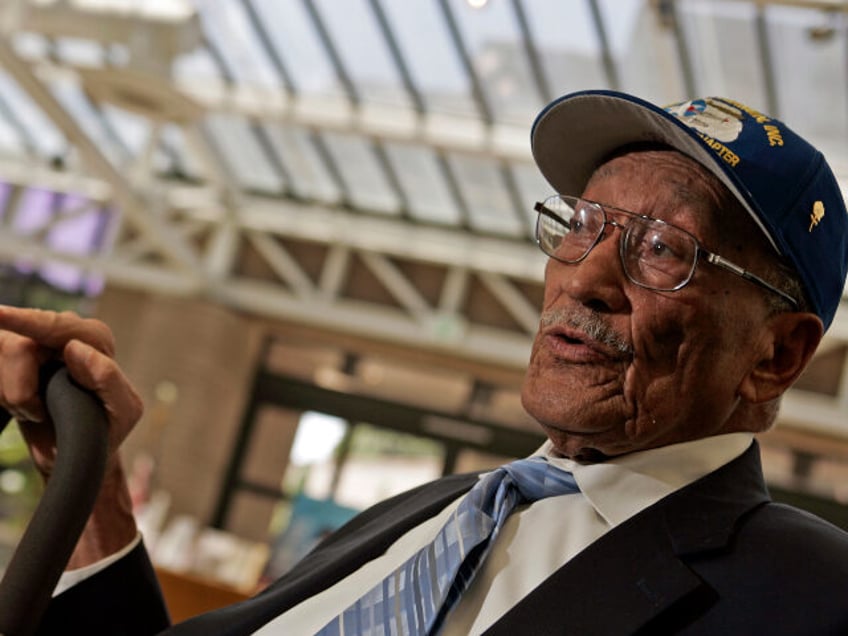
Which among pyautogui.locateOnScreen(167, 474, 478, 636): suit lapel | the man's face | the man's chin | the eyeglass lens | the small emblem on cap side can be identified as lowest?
pyautogui.locateOnScreen(167, 474, 478, 636): suit lapel

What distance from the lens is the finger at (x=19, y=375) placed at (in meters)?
1.11

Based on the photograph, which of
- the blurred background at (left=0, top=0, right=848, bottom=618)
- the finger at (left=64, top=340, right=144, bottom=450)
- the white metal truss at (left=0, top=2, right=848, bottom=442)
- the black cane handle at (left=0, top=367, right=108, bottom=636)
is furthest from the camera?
the white metal truss at (left=0, top=2, right=848, bottom=442)

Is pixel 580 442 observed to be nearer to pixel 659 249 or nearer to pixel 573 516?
pixel 573 516

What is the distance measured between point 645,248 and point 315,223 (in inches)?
443

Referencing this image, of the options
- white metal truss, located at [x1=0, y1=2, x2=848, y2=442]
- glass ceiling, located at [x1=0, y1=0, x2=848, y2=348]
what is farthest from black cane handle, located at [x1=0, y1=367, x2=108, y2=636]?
white metal truss, located at [x1=0, y1=2, x2=848, y2=442]

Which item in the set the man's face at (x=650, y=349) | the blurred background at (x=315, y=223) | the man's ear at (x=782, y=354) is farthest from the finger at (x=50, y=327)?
the blurred background at (x=315, y=223)

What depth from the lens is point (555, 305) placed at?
1.31m

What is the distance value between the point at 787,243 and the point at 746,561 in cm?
36

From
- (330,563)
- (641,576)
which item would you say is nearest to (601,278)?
(641,576)

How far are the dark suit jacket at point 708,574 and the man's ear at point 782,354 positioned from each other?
0.23 ft

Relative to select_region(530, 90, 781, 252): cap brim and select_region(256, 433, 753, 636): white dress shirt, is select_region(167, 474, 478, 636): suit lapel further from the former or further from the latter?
select_region(530, 90, 781, 252): cap brim

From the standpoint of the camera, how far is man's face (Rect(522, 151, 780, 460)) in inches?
48.8

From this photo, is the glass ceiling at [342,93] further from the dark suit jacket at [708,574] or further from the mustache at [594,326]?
the dark suit jacket at [708,574]

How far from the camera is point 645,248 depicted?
128 cm
